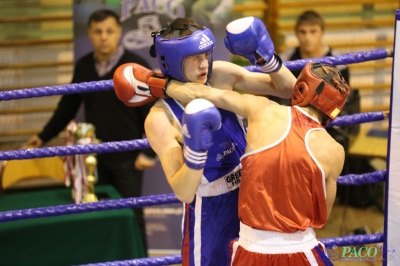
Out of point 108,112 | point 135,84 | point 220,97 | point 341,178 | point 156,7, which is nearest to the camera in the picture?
point 220,97

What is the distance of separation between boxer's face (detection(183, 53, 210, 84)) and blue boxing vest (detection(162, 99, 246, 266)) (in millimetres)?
133

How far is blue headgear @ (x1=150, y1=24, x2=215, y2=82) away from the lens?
256cm

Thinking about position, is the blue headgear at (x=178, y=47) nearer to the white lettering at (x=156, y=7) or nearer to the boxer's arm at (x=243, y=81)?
the boxer's arm at (x=243, y=81)

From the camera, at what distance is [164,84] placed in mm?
2646

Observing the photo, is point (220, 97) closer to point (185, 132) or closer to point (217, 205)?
point (185, 132)

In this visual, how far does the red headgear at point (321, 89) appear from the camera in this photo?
8.18 feet

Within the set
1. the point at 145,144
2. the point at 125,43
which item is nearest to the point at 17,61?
the point at 125,43

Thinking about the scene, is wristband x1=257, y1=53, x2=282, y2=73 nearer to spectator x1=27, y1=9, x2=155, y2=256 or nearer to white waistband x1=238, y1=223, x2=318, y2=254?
white waistband x1=238, y1=223, x2=318, y2=254

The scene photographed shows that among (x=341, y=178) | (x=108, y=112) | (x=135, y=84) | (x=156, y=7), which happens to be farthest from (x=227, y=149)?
(x=156, y=7)

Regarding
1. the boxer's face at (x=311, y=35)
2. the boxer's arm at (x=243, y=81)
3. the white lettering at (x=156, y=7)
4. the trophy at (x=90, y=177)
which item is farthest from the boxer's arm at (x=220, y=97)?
the boxer's face at (x=311, y=35)

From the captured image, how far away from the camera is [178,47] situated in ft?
8.39

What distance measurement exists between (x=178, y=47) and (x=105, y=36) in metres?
2.00

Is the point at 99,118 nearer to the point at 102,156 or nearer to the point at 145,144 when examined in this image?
the point at 102,156

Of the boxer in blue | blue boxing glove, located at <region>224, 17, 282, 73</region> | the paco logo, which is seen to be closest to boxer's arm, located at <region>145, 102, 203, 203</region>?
A: the boxer in blue
